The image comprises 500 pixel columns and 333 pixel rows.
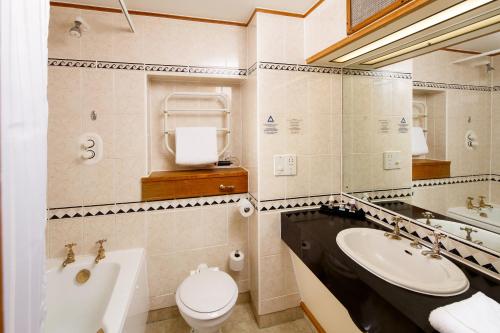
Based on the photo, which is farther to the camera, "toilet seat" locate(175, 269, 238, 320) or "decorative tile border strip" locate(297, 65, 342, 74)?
"decorative tile border strip" locate(297, 65, 342, 74)

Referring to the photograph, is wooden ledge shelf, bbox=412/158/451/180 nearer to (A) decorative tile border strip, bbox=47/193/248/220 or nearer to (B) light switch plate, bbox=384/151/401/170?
(B) light switch plate, bbox=384/151/401/170

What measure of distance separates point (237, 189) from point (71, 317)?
1.38m

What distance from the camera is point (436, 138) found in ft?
4.02

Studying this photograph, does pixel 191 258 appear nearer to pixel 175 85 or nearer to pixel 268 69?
pixel 175 85

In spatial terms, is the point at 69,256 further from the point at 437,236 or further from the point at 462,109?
the point at 462,109

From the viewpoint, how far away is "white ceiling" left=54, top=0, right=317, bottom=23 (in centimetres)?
156

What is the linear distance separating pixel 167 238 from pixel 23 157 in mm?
1512

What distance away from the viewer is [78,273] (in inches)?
61.6

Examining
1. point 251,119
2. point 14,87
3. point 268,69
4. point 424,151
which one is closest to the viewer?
point 14,87

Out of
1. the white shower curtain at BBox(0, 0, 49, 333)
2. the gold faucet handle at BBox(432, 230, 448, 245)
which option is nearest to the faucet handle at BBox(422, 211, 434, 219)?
the gold faucet handle at BBox(432, 230, 448, 245)

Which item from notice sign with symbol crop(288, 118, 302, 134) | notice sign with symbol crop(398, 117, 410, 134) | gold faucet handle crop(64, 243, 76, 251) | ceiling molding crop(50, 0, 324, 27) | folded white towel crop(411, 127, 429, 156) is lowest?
gold faucet handle crop(64, 243, 76, 251)

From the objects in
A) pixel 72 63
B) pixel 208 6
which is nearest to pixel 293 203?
pixel 208 6

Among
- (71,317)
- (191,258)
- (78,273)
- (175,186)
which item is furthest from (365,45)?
(71,317)

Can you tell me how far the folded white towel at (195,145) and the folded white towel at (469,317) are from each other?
1.50 meters
